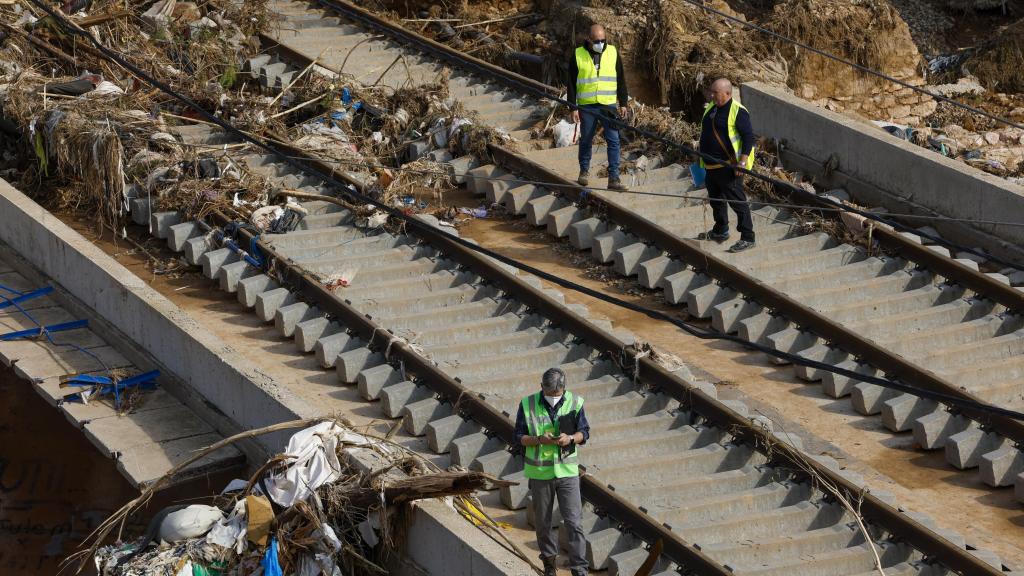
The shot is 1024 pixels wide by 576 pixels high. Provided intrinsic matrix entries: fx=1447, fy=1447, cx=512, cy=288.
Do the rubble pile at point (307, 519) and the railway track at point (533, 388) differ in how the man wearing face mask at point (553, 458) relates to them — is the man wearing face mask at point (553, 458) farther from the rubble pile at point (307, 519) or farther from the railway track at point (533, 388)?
the rubble pile at point (307, 519)

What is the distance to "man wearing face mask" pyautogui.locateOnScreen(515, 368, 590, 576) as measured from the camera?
981cm

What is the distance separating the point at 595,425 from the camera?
11750mm

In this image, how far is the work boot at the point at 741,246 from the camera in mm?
14568

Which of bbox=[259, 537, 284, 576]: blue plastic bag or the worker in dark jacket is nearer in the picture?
bbox=[259, 537, 284, 576]: blue plastic bag

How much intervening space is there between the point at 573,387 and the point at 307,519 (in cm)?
278

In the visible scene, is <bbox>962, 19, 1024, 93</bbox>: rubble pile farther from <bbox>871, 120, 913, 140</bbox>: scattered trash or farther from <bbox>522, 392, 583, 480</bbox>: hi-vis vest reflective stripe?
<bbox>522, 392, 583, 480</bbox>: hi-vis vest reflective stripe

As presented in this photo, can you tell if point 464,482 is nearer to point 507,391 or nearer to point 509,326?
point 507,391

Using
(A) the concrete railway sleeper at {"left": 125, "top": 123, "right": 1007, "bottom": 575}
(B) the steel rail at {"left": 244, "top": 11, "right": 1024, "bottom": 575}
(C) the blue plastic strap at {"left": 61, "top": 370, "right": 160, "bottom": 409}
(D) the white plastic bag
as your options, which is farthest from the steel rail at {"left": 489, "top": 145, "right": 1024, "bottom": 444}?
(C) the blue plastic strap at {"left": 61, "top": 370, "right": 160, "bottom": 409}

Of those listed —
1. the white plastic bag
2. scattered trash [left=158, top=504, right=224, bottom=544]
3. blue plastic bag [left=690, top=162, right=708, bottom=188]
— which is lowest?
scattered trash [left=158, top=504, right=224, bottom=544]

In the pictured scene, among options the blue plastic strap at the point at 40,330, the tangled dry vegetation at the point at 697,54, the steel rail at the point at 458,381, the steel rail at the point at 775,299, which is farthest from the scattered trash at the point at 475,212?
the blue plastic strap at the point at 40,330

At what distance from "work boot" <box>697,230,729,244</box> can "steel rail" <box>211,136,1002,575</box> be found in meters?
Answer: 2.20

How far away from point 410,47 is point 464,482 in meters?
11.4

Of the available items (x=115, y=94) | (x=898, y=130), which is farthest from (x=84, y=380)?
(x=898, y=130)

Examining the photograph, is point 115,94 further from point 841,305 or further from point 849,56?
point 849,56
